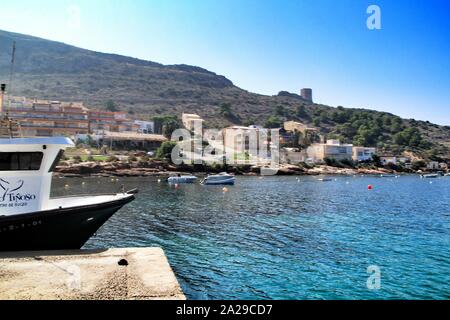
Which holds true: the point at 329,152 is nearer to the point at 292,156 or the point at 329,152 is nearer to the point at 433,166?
the point at 292,156

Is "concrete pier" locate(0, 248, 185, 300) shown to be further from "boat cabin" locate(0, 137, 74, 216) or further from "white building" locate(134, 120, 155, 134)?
"white building" locate(134, 120, 155, 134)

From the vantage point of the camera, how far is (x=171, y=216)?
37.5m

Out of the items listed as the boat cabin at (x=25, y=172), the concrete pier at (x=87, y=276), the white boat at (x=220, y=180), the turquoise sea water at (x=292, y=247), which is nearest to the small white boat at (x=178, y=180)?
the white boat at (x=220, y=180)

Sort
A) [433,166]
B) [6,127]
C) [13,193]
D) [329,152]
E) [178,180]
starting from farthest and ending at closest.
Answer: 1. [433,166]
2. [329,152]
3. [178,180]
4. [6,127]
5. [13,193]

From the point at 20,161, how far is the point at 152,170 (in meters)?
89.1

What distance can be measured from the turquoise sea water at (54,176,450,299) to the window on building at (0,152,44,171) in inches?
332

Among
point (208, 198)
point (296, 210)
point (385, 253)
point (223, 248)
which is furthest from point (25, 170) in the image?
point (208, 198)

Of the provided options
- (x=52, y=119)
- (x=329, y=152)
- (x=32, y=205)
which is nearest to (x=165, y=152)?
(x=52, y=119)

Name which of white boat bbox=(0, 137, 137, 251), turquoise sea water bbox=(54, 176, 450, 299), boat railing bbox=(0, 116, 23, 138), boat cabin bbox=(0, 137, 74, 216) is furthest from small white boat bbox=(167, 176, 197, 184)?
boat cabin bbox=(0, 137, 74, 216)

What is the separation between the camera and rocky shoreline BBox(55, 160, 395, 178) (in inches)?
3738

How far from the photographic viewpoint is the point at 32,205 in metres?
16.5

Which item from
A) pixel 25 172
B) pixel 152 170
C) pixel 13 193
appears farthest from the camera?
pixel 152 170
